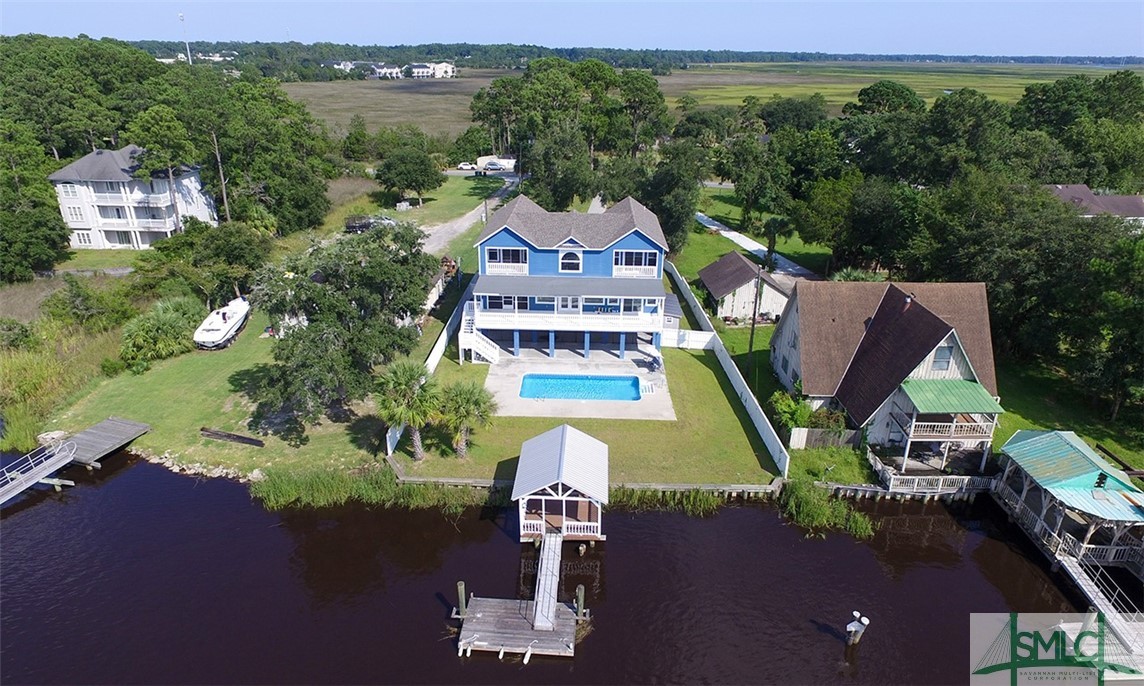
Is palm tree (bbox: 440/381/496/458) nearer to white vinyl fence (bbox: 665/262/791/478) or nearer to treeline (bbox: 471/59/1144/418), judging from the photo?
white vinyl fence (bbox: 665/262/791/478)

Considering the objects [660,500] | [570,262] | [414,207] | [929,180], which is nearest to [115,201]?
[414,207]

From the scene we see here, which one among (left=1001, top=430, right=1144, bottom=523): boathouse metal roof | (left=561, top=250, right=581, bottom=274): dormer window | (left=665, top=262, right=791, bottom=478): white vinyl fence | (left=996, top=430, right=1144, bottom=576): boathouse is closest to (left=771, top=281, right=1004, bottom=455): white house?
(left=1001, top=430, right=1144, bottom=523): boathouse metal roof

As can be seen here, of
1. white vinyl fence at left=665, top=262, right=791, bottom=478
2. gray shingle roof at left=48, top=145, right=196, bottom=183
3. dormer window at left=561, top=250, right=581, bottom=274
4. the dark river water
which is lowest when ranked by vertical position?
the dark river water

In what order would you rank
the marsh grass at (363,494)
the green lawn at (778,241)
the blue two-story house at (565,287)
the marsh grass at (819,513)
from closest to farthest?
the marsh grass at (819,513)
the marsh grass at (363,494)
the blue two-story house at (565,287)
the green lawn at (778,241)

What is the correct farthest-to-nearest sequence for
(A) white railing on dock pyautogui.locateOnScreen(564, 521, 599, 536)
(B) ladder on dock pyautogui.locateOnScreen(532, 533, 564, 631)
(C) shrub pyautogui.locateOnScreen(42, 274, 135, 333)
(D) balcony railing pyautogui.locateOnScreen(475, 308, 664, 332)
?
(C) shrub pyautogui.locateOnScreen(42, 274, 135, 333) < (D) balcony railing pyautogui.locateOnScreen(475, 308, 664, 332) < (A) white railing on dock pyautogui.locateOnScreen(564, 521, 599, 536) < (B) ladder on dock pyautogui.locateOnScreen(532, 533, 564, 631)

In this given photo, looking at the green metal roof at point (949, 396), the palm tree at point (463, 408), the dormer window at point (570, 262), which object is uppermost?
the dormer window at point (570, 262)

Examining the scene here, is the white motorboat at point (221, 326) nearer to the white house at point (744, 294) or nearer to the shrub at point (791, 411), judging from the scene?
the white house at point (744, 294)

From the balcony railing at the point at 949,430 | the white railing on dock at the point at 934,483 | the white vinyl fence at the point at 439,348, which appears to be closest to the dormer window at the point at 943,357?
the balcony railing at the point at 949,430
